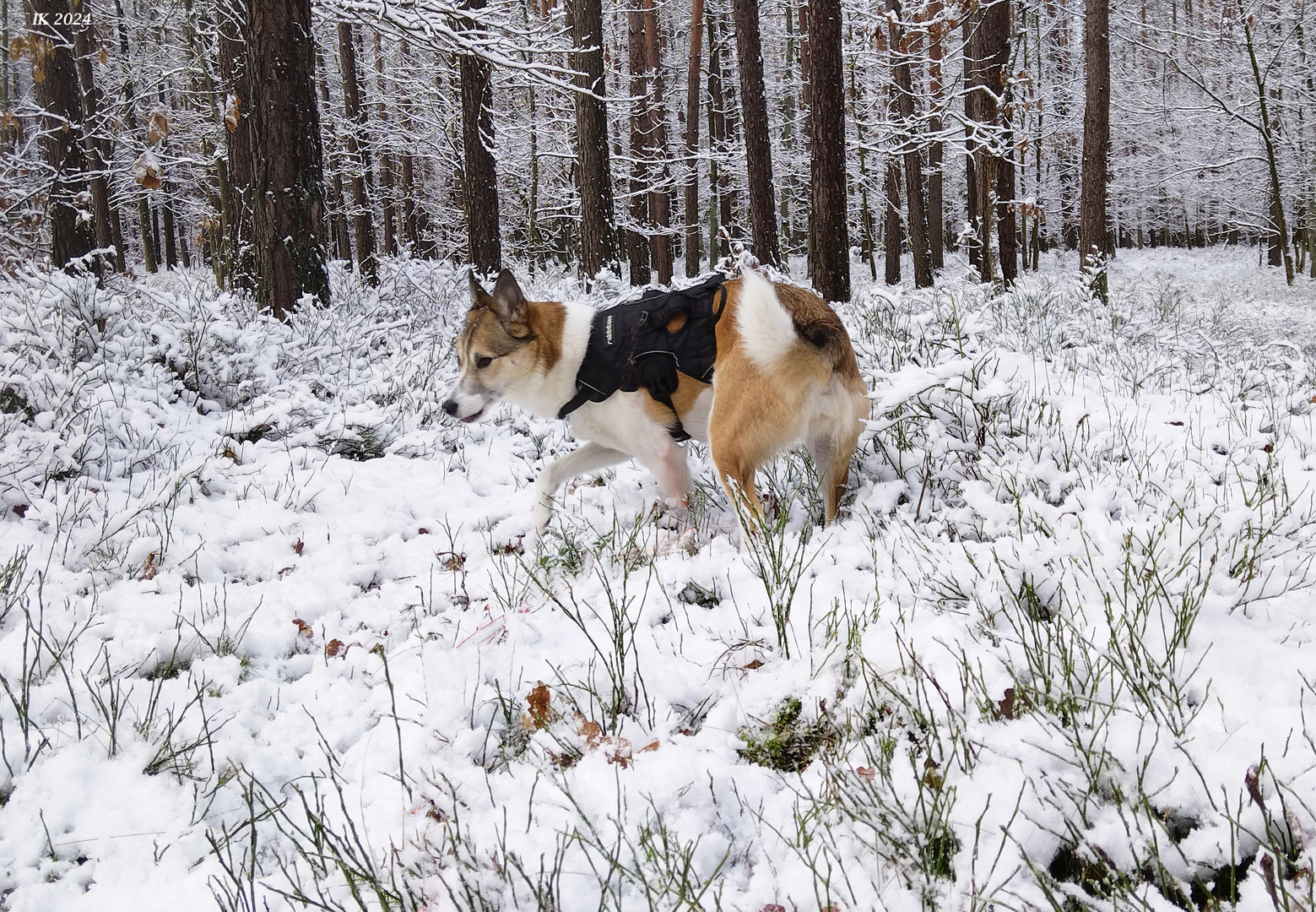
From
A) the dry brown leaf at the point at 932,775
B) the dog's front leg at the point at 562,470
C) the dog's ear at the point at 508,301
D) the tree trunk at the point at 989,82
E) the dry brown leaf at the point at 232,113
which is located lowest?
the dry brown leaf at the point at 932,775

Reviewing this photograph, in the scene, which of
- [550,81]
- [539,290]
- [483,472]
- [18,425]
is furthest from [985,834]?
[539,290]

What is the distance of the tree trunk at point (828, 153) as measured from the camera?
8.77 m

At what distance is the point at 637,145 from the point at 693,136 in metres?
1.67

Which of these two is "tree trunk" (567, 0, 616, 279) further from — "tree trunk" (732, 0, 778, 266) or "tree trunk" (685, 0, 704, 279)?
"tree trunk" (685, 0, 704, 279)

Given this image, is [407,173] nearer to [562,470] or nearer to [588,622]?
[562,470]

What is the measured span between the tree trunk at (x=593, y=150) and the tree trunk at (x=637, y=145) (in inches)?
232

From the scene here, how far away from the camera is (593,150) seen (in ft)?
35.8

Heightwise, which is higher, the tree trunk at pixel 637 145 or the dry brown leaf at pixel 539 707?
the tree trunk at pixel 637 145

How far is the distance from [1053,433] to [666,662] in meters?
2.69

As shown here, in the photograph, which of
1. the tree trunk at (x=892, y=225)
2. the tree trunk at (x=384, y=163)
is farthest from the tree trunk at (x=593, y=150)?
the tree trunk at (x=892, y=225)

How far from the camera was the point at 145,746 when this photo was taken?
6.72ft

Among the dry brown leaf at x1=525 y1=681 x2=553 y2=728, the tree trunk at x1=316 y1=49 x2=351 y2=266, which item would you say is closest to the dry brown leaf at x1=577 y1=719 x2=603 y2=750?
the dry brown leaf at x1=525 y1=681 x2=553 y2=728

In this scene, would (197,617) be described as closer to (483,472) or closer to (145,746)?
(145,746)

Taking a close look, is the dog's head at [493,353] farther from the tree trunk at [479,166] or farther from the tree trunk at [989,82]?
the tree trunk at [989,82]
